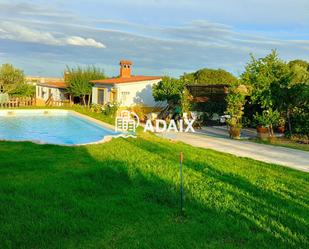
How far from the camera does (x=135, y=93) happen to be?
26250 millimetres

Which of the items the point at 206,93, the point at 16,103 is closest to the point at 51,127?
the point at 206,93

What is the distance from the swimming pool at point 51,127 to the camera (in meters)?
17.1

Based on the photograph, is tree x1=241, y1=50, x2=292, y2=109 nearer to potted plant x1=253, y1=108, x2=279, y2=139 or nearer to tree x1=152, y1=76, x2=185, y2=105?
potted plant x1=253, y1=108, x2=279, y2=139

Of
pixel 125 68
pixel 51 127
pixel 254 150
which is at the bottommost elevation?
pixel 51 127

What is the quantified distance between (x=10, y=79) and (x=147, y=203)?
1343 inches

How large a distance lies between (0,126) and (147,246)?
60.2ft

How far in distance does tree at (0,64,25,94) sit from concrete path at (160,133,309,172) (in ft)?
83.6

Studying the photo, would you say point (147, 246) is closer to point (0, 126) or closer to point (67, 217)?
point (67, 217)

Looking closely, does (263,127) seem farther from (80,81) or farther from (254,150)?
(80,81)

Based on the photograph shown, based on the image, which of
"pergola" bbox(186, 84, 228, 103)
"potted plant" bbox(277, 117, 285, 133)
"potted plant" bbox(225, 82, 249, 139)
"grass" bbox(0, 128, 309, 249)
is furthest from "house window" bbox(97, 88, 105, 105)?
"grass" bbox(0, 128, 309, 249)

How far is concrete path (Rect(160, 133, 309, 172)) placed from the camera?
10297mm

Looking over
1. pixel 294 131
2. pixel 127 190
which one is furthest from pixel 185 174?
pixel 294 131

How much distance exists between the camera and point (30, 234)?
4.60 metres

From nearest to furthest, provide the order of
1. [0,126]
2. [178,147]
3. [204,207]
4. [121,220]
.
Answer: [121,220]
[204,207]
[178,147]
[0,126]
